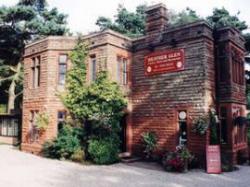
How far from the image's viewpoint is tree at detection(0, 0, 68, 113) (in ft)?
87.4

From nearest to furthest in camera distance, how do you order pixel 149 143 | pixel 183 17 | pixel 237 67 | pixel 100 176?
pixel 100 176 < pixel 149 143 < pixel 237 67 < pixel 183 17

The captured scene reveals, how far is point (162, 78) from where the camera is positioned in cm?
1580

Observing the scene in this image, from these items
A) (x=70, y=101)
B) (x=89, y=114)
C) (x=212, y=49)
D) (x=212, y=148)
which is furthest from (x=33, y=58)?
(x=212, y=148)

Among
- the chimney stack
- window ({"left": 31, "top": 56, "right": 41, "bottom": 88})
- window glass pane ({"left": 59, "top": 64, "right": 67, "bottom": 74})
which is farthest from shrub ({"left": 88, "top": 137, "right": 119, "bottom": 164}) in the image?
the chimney stack

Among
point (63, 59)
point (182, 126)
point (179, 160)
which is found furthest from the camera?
point (63, 59)

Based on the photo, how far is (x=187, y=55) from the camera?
14.9m

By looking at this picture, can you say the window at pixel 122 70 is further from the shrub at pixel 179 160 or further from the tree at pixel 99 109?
Answer: the shrub at pixel 179 160

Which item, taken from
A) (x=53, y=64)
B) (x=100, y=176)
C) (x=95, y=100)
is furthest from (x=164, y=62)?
(x=100, y=176)

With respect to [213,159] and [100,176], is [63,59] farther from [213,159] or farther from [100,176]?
[213,159]

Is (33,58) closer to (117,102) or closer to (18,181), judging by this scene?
(117,102)

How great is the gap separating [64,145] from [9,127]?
11.7m

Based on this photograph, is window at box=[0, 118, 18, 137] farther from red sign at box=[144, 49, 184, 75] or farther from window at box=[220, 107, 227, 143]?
window at box=[220, 107, 227, 143]

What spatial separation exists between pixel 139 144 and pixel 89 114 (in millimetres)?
3398

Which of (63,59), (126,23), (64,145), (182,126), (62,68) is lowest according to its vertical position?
(64,145)
